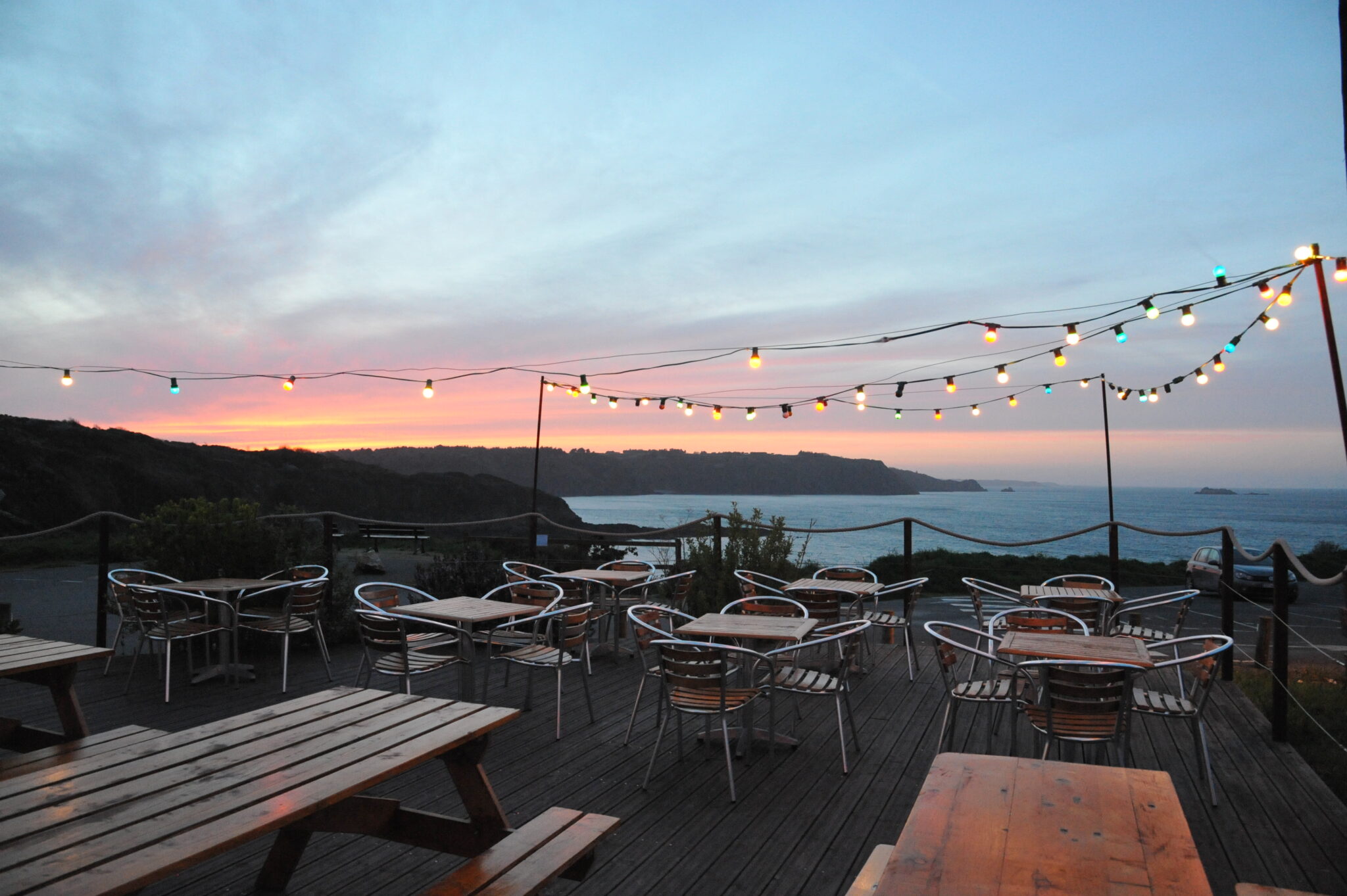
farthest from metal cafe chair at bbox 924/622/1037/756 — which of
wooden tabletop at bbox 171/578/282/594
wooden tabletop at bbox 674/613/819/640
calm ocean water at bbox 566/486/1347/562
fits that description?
calm ocean water at bbox 566/486/1347/562

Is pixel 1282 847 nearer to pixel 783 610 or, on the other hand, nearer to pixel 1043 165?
pixel 783 610

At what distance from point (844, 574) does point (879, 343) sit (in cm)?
238

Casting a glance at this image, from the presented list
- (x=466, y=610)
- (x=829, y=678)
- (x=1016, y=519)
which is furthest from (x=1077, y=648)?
(x=1016, y=519)

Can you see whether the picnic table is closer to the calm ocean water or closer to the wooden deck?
the wooden deck

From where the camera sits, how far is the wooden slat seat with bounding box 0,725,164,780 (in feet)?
6.69

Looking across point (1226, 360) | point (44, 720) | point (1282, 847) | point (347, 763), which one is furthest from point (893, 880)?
point (1226, 360)

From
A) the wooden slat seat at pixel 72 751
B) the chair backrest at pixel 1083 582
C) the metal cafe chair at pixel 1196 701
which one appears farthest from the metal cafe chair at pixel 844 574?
the wooden slat seat at pixel 72 751

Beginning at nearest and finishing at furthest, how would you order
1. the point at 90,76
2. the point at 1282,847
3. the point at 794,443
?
the point at 1282,847 < the point at 90,76 < the point at 794,443

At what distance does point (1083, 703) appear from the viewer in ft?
10.5

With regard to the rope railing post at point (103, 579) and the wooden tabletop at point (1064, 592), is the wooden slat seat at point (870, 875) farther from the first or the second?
the rope railing post at point (103, 579)

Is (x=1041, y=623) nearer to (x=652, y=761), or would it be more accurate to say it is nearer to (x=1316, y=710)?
(x=652, y=761)

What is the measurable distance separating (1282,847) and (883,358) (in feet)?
37.7

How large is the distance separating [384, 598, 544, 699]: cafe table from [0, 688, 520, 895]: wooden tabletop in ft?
6.86

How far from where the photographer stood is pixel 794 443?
2672 centimetres
